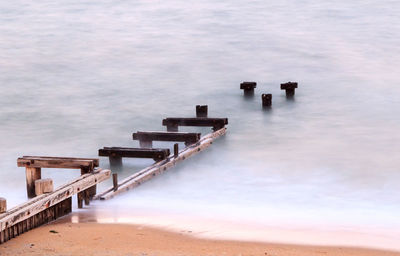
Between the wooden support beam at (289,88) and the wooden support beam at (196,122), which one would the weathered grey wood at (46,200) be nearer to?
the wooden support beam at (196,122)

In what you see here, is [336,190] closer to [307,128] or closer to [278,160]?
[278,160]

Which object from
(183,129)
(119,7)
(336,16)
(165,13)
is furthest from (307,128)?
(119,7)

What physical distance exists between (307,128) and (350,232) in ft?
34.6

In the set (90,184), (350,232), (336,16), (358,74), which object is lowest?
(350,232)

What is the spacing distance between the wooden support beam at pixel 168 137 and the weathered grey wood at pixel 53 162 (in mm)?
5228

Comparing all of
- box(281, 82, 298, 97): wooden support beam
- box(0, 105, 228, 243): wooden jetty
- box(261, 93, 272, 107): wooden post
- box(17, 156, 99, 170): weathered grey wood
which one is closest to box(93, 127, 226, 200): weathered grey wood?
box(0, 105, 228, 243): wooden jetty

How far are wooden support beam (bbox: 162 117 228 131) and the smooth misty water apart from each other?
42 cm

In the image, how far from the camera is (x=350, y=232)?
Result: 33.2 feet

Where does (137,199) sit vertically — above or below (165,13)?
below

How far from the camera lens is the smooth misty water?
508 inches

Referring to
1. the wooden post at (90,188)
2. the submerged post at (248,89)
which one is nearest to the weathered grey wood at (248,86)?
the submerged post at (248,89)

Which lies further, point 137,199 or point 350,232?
Answer: point 137,199

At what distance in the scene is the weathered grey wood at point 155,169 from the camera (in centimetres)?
1191

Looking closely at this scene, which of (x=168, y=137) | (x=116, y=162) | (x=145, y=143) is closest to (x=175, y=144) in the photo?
(x=116, y=162)
